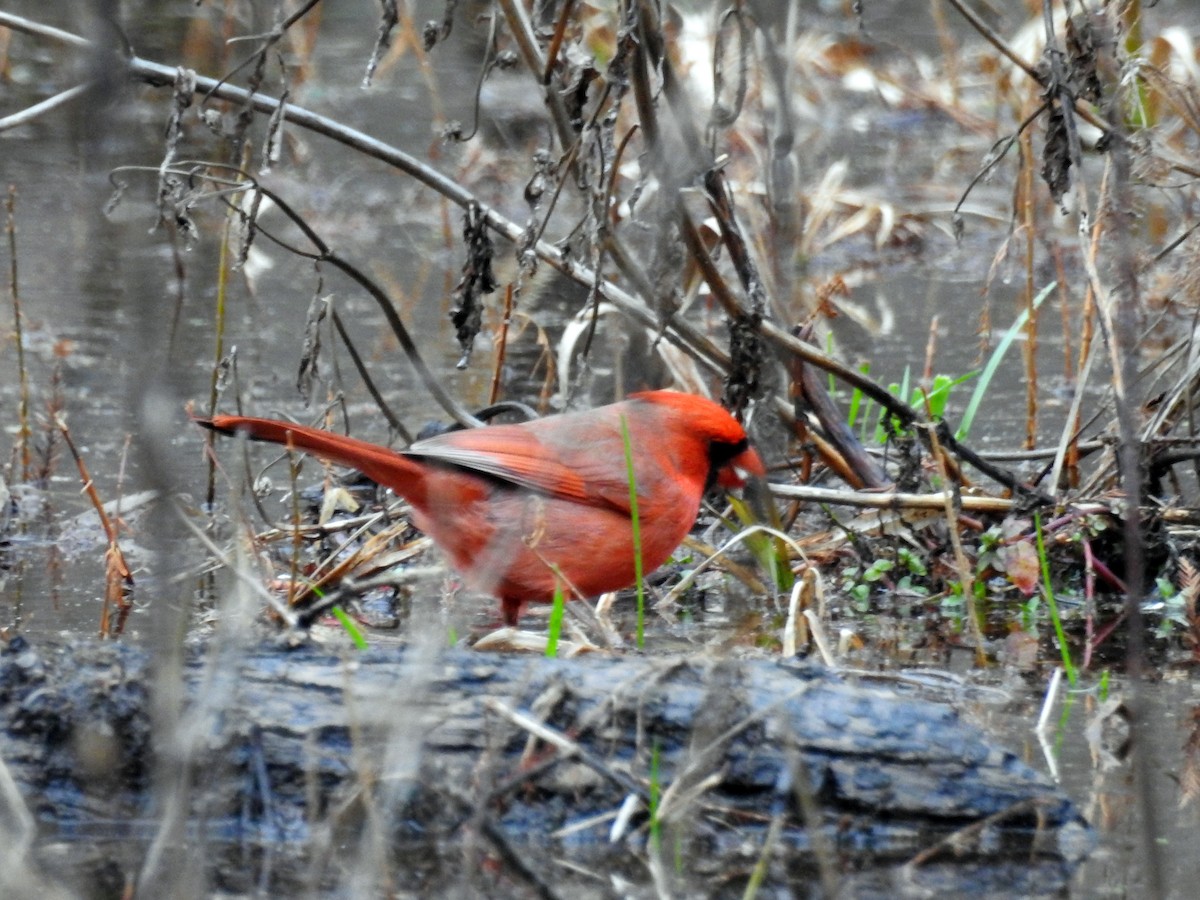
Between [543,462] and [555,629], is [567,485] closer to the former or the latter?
[543,462]

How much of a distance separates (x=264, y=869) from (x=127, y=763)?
313mm

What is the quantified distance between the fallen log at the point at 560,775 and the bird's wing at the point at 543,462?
1053 millimetres

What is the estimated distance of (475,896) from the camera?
8.10 ft

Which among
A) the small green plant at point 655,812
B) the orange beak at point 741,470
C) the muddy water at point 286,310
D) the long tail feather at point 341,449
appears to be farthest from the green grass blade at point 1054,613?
the long tail feather at point 341,449

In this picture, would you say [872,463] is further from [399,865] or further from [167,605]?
[167,605]

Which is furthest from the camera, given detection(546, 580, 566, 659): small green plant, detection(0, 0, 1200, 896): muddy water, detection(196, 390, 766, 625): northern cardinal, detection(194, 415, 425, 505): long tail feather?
detection(196, 390, 766, 625): northern cardinal

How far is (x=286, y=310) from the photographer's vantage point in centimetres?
675

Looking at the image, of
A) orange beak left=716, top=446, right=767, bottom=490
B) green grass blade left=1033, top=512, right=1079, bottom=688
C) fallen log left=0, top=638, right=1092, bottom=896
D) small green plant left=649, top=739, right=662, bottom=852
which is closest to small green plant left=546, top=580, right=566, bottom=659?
fallen log left=0, top=638, right=1092, bottom=896

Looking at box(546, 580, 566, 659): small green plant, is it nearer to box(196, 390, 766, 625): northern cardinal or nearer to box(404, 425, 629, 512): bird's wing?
box(196, 390, 766, 625): northern cardinal

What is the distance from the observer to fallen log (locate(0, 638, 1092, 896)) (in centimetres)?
260

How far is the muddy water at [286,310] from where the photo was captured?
8.49ft

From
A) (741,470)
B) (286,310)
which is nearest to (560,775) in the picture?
(741,470)

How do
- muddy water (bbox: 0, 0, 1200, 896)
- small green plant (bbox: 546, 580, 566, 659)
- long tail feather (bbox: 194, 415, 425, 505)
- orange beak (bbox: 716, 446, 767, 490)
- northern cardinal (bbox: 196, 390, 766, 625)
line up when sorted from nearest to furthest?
muddy water (bbox: 0, 0, 1200, 896) < small green plant (bbox: 546, 580, 566, 659) < long tail feather (bbox: 194, 415, 425, 505) < northern cardinal (bbox: 196, 390, 766, 625) < orange beak (bbox: 716, 446, 767, 490)

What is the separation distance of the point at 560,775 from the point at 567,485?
49.0 inches
